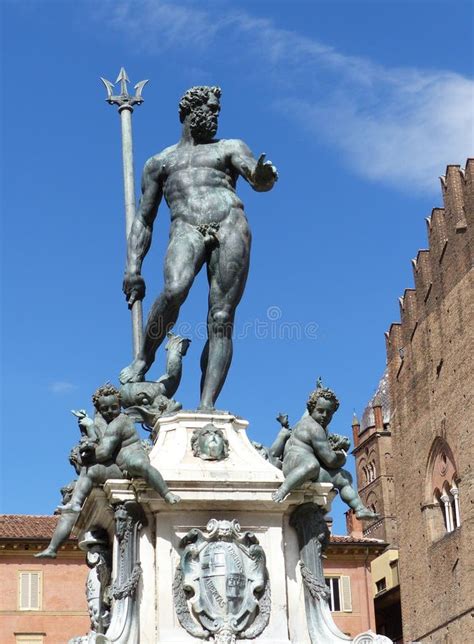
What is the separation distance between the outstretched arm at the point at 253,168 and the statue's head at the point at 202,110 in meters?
0.23

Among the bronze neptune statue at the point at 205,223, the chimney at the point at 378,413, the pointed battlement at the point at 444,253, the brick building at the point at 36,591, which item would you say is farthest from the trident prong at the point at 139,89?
the chimney at the point at 378,413

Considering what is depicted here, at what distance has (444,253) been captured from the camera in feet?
170

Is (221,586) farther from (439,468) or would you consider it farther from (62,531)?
(439,468)

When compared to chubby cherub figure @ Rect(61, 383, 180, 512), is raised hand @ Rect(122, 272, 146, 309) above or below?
above

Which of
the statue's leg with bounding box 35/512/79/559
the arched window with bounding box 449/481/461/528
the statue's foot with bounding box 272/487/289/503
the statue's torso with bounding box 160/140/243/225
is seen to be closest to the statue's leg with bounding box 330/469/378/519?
the statue's foot with bounding box 272/487/289/503

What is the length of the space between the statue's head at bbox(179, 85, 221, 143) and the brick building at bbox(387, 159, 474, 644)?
39.8 m

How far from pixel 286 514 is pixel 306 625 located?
717mm

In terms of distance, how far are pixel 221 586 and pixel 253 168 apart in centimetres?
303

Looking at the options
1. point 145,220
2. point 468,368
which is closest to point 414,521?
point 468,368

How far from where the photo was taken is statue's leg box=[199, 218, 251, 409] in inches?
355

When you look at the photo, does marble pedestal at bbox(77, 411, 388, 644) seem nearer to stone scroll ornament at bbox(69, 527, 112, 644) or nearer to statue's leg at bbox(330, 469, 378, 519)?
statue's leg at bbox(330, 469, 378, 519)

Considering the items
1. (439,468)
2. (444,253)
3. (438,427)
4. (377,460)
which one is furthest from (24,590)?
(377,460)

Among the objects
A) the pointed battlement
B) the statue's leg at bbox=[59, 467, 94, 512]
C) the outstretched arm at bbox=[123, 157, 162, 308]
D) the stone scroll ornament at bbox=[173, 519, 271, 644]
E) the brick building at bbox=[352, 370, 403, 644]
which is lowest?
the stone scroll ornament at bbox=[173, 519, 271, 644]

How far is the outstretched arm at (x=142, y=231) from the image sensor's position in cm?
955
